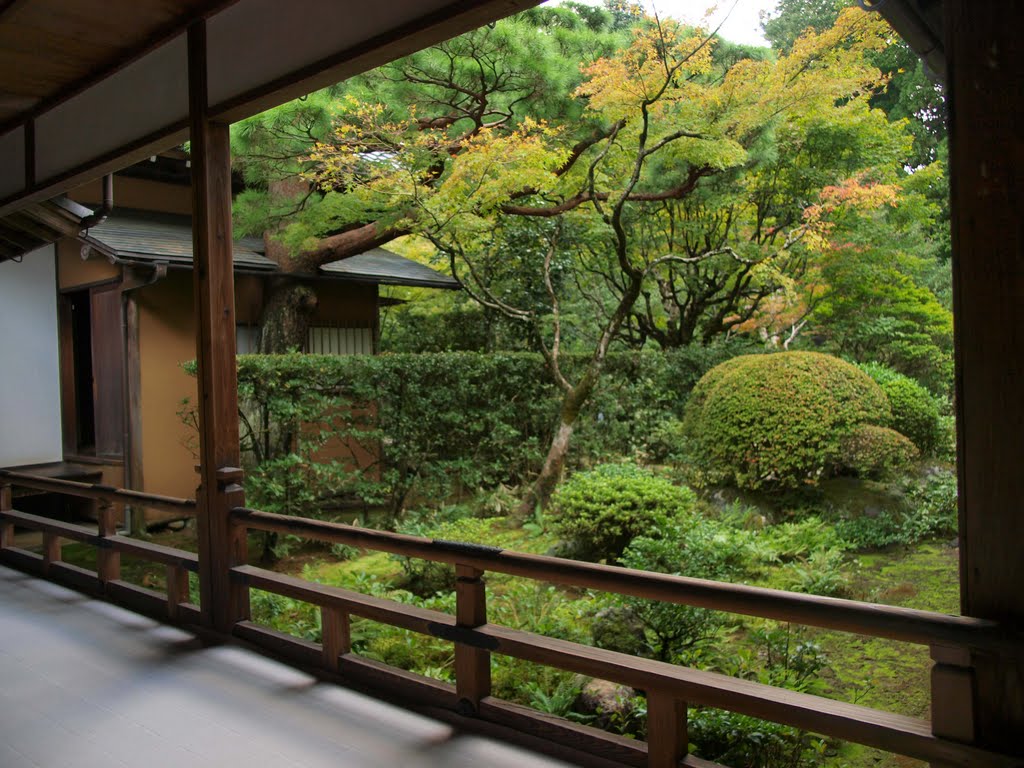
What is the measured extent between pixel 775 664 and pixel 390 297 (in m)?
8.97

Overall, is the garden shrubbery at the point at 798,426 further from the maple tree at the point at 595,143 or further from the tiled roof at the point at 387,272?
the tiled roof at the point at 387,272

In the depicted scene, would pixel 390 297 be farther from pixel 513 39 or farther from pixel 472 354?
pixel 513 39

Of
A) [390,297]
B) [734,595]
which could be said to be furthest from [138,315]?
[734,595]

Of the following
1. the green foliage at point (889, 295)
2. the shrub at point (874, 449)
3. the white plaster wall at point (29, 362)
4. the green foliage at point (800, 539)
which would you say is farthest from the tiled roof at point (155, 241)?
the green foliage at point (889, 295)

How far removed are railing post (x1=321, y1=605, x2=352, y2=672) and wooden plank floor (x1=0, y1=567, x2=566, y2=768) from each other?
128mm

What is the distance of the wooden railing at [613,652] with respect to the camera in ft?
6.21

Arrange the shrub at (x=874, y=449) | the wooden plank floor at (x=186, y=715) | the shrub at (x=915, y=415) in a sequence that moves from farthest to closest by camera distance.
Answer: the shrub at (x=915, y=415)
the shrub at (x=874, y=449)
the wooden plank floor at (x=186, y=715)

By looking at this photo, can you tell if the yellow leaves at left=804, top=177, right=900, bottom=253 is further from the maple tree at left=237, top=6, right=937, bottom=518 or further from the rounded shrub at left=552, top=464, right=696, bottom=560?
the rounded shrub at left=552, top=464, right=696, bottom=560

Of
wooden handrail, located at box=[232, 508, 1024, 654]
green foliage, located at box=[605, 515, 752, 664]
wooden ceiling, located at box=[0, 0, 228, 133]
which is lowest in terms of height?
green foliage, located at box=[605, 515, 752, 664]

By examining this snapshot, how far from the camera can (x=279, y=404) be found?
7.03 meters

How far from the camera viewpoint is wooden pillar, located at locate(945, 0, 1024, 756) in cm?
173

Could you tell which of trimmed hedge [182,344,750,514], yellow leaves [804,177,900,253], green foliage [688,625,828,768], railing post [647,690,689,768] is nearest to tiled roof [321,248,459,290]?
trimmed hedge [182,344,750,514]

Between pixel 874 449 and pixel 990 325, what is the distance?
18.1ft

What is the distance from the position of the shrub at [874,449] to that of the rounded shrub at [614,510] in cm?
177
